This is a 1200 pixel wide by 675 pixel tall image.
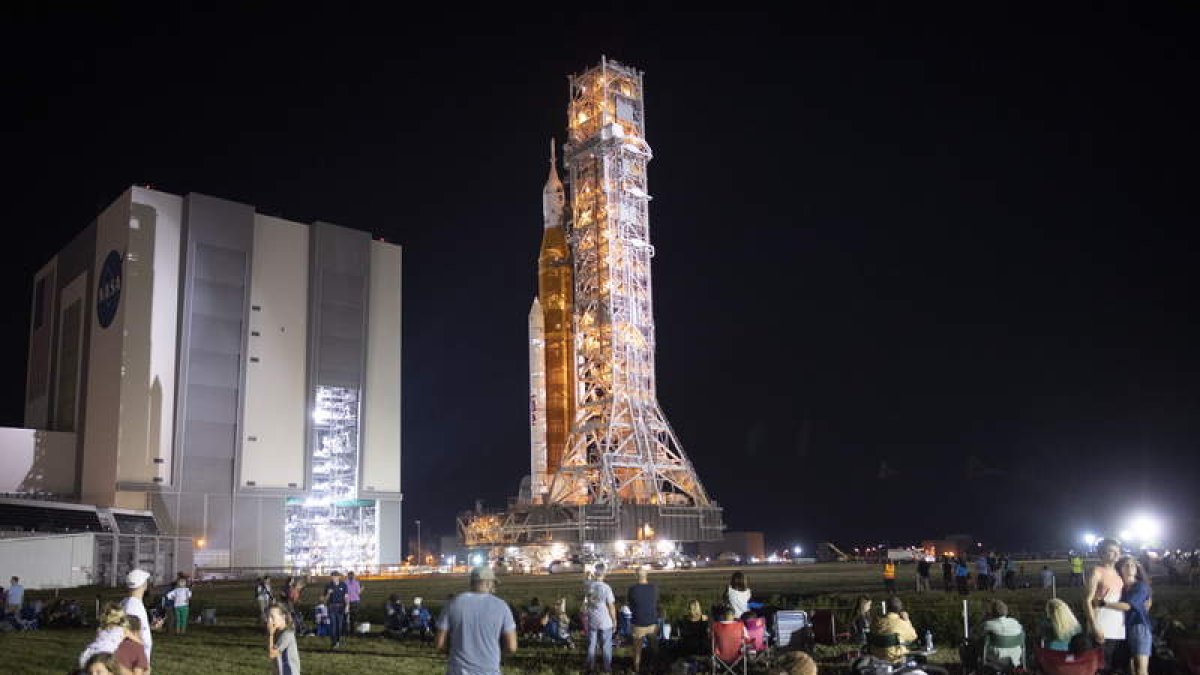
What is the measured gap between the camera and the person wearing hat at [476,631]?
25.2ft

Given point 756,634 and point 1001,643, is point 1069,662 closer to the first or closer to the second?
point 1001,643

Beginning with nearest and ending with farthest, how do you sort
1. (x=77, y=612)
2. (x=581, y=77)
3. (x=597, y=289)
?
(x=77, y=612), (x=597, y=289), (x=581, y=77)

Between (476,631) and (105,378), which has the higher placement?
(105,378)

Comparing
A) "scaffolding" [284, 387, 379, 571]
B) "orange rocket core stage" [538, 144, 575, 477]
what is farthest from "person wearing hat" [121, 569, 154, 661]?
"orange rocket core stage" [538, 144, 575, 477]

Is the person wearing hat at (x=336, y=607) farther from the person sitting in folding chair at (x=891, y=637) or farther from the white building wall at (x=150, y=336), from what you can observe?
the white building wall at (x=150, y=336)

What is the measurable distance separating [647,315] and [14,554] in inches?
1589

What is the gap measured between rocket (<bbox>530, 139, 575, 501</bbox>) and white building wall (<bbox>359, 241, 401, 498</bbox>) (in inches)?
397

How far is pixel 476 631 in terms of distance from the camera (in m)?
7.69

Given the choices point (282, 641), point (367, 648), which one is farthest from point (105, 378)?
point (282, 641)

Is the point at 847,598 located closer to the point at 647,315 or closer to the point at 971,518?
the point at 647,315

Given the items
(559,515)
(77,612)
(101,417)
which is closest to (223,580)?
(101,417)

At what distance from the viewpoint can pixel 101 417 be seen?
208 feet

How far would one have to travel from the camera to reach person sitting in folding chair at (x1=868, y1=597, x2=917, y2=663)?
36.2 feet

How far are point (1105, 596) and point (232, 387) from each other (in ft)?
199
